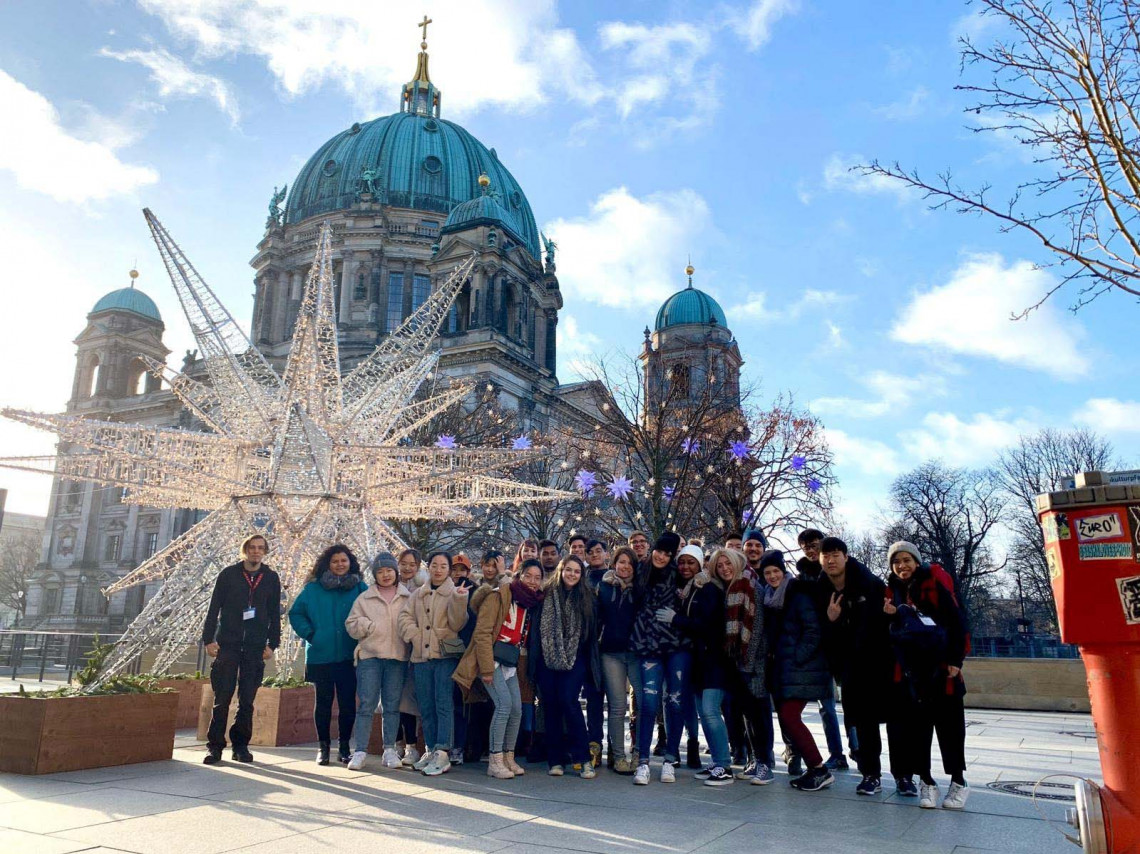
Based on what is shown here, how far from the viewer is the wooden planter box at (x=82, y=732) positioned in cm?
758

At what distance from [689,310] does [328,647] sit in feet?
175

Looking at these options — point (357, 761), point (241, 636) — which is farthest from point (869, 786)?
point (241, 636)

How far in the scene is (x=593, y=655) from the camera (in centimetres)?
868

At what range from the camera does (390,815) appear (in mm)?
6281

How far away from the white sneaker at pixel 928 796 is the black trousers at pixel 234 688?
20.7 feet

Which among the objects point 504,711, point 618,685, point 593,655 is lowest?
point 504,711

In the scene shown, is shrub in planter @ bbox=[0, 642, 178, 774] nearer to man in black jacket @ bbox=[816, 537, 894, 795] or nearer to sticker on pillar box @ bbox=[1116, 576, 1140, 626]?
man in black jacket @ bbox=[816, 537, 894, 795]

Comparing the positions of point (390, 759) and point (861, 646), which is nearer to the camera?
point (861, 646)

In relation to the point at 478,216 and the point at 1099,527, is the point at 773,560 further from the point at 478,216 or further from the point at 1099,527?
the point at 478,216

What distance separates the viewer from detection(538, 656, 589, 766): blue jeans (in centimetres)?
840

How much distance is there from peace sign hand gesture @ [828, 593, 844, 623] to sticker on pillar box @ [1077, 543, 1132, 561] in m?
3.83

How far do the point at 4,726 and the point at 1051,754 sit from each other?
1180cm

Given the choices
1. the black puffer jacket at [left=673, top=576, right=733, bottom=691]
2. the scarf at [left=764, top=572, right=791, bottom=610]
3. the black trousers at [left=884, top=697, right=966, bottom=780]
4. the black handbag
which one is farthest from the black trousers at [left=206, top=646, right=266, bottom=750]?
the black trousers at [left=884, top=697, right=966, bottom=780]

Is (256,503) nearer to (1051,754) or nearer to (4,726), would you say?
(4,726)
